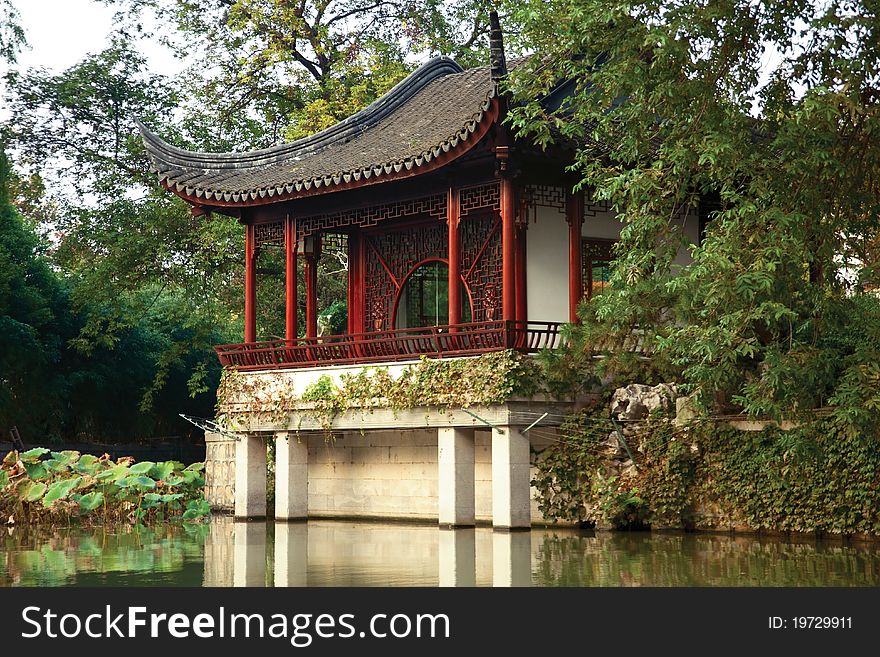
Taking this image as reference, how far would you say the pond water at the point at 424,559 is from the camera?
31.2ft

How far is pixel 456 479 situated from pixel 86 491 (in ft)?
18.3

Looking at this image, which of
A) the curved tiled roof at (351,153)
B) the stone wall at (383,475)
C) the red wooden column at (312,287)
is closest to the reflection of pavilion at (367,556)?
the stone wall at (383,475)

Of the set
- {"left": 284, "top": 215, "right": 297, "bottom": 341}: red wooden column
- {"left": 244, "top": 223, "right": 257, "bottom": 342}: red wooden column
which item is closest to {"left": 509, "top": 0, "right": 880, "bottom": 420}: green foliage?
{"left": 284, "top": 215, "right": 297, "bottom": 341}: red wooden column

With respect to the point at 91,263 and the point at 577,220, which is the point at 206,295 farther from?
the point at 577,220

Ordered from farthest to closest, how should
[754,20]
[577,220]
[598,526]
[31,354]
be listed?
[31,354], [577,220], [598,526], [754,20]

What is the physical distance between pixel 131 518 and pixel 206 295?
785 centimetres

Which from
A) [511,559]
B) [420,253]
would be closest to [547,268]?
[420,253]

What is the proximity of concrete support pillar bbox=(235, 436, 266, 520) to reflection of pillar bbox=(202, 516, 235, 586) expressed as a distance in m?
0.32

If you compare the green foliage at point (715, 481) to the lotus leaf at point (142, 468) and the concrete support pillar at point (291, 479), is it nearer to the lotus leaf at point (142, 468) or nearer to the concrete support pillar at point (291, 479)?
the concrete support pillar at point (291, 479)

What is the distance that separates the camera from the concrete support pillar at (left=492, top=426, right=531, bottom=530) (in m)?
14.7

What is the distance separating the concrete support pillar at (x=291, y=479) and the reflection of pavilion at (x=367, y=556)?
521 mm

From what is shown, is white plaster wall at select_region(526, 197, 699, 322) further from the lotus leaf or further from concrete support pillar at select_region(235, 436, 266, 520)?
the lotus leaf

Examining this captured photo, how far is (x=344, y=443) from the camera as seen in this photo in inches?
711
